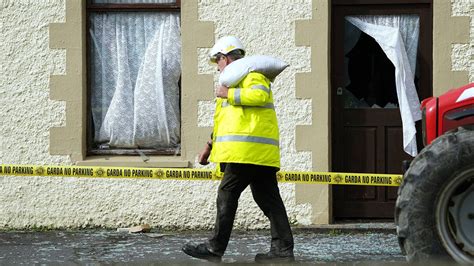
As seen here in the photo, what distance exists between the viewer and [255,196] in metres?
7.57

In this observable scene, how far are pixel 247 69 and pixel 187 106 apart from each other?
2878 mm

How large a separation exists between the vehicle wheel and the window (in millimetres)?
5098

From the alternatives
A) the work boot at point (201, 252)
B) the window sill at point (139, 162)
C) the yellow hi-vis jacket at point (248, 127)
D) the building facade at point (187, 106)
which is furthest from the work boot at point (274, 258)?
the window sill at point (139, 162)

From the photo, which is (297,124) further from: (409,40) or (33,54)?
(33,54)

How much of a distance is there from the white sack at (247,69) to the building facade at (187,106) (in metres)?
2.51

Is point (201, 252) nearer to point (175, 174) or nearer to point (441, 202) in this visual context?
point (175, 174)

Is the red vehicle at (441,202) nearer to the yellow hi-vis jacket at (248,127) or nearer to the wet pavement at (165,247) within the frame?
the yellow hi-vis jacket at (248,127)

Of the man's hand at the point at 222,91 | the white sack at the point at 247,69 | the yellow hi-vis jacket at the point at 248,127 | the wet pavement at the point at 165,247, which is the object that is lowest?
the wet pavement at the point at 165,247

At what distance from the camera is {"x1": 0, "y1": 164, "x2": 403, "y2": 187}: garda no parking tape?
8.85m

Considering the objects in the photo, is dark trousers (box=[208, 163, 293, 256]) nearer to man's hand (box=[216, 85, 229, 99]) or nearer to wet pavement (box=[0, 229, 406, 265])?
wet pavement (box=[0, 229, 406, 265])

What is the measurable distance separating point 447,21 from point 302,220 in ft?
8.21

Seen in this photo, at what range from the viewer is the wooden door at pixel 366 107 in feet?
33.4

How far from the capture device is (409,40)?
33.5 ft

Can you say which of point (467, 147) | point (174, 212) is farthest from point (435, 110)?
point (174, 212)
